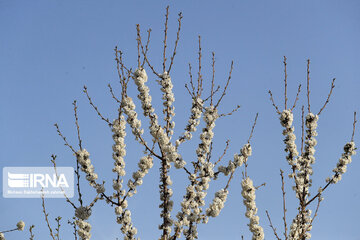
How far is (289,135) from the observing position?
16.9 ft

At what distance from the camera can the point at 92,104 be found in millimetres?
4953

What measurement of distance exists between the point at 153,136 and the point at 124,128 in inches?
15.1

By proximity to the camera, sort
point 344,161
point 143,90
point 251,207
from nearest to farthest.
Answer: point 251,207
point 143,90
point 344,161

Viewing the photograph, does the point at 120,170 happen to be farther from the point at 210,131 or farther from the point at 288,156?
the point at 288,156

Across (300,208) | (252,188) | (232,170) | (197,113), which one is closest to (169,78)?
(197,113)

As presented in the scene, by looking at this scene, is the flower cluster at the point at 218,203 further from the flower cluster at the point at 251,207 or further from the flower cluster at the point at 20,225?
the flower cluster at the point at 20,225

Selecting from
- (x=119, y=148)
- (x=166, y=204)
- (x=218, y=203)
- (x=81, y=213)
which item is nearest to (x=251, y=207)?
(x=218, y=203)

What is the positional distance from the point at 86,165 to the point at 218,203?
1664 mm

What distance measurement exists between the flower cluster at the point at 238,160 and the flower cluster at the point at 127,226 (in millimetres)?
1290

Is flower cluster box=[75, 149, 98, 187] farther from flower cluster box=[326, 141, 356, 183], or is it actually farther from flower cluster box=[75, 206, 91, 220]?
flower cluster box=[326, 141, 356, 183]

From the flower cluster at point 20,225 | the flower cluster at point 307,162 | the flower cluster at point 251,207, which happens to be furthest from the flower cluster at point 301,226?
the flower cluster at point 20,225

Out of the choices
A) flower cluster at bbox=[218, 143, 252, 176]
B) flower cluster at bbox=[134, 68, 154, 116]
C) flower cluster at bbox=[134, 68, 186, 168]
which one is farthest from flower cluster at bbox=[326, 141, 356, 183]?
flower cluster at bbox=[134, 68, 154, 116]

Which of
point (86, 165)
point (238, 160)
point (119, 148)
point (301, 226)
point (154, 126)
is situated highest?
point (154, 126)

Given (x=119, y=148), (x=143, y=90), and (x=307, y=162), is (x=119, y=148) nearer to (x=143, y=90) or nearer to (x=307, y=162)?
(x=143, y=90)
